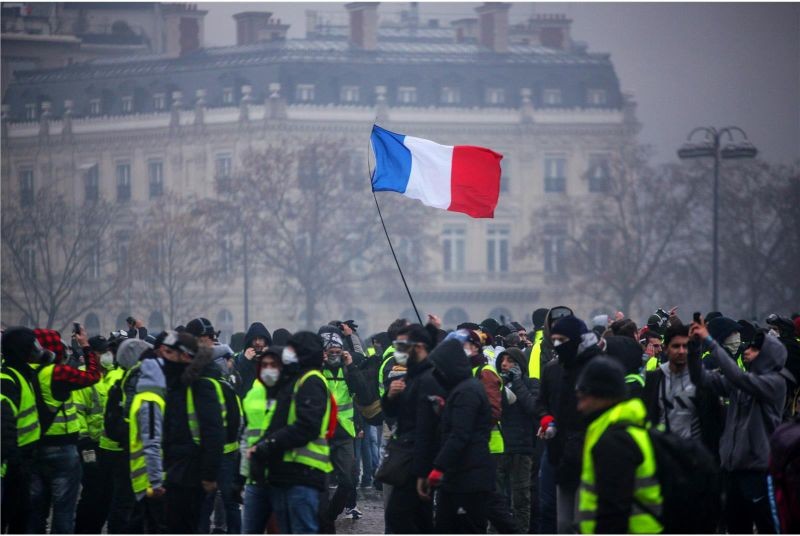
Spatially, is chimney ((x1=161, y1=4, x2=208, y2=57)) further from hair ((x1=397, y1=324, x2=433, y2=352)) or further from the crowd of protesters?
hair ((x1=397, y1=324, x2=433, y2=352))

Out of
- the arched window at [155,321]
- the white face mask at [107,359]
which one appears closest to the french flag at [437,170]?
the white face mask at [107,359]

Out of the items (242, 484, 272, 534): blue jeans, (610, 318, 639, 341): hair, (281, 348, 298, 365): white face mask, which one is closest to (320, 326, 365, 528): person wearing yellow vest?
(610, 318, 639, 341): hair

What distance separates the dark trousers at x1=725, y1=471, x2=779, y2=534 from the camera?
12.7 metres

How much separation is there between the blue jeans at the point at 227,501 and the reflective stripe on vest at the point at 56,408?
3.38 ft

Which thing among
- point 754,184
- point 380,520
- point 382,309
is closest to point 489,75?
point 382,309

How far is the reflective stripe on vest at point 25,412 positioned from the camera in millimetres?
13367

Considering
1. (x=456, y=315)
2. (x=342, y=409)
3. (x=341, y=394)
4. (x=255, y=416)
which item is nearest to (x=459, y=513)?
(x=255, y=416)

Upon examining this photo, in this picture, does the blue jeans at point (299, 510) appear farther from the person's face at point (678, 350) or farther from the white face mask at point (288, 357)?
the person's face at point (678, 350)

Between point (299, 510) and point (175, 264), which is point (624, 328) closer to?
point (299, 510)

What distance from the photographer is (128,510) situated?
14062 millimetres

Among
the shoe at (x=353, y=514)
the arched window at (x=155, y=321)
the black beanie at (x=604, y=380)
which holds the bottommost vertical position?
the arched window at (x=155, y=321)

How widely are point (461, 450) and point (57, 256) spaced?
A: 245 feet

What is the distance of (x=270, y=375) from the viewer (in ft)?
40.7

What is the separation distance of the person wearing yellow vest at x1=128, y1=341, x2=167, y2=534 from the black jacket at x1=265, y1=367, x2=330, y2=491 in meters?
0.70
